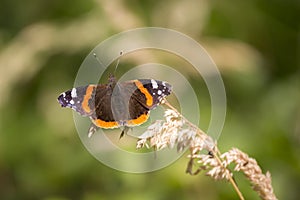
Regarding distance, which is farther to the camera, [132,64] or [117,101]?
[132,64]

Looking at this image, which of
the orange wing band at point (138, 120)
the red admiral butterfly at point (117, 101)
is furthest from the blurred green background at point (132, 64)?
the orange wing band at point (138, 120)

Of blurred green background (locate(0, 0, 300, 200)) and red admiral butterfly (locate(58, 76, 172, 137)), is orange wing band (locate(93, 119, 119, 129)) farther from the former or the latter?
blurred green background (locate(0, 0, 300, 200))

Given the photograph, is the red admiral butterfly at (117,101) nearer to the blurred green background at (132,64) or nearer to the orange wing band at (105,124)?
the orange wing band at (105,124)

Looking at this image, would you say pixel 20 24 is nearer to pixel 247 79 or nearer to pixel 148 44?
pixel 148 44

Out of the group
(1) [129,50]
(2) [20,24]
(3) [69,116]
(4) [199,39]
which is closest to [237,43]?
(4) [199,39]

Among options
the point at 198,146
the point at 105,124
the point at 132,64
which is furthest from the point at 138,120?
the point at 132,64

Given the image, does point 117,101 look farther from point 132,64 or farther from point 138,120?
point 132,64

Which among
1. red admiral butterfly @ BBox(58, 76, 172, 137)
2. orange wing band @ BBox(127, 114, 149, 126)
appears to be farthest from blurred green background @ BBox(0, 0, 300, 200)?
orange wing band @ BBox(127, 114, 149, 126)
